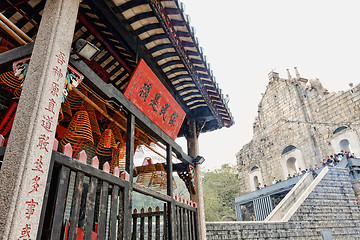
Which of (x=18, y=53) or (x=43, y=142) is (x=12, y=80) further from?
(x=43, y=142)

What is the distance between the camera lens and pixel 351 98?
16.1 metres

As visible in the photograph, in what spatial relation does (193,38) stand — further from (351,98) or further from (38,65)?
(351,98)

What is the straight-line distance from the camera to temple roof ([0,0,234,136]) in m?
3.46

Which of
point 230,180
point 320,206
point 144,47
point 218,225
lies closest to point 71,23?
point 144,47

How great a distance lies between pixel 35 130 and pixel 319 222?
12.6 m

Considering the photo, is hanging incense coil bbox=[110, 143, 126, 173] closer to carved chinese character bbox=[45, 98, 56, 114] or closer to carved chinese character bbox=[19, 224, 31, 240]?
carved chinese character bbox=[45, 98, 56, 114]

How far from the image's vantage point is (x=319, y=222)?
11.0 metres

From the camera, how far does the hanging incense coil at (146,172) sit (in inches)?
230

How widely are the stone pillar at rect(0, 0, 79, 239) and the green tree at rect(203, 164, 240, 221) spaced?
23.4 m

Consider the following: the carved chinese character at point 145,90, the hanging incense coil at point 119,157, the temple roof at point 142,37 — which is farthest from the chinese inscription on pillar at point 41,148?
the hanging incense coil at point 119,157

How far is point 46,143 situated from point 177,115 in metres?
3.61

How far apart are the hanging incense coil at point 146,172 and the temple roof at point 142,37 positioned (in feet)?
5.78

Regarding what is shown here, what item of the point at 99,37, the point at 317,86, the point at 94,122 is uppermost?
the point at 317,86

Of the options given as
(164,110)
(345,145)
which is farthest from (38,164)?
(345,145)
